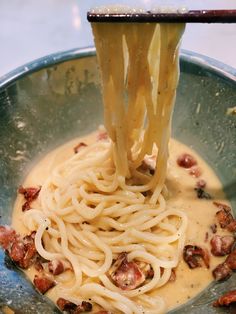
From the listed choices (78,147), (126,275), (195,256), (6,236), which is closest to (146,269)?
(126,275)

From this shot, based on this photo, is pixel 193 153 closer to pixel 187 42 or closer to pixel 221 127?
pixel 221 127

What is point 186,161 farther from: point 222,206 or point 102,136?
point 102,136

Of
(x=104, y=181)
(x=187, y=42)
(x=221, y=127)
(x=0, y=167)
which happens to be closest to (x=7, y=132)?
(x=0, y=167)

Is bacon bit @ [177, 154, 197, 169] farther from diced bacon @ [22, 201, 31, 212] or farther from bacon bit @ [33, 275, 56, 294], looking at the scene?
bacon bit @ [33, 275, 56, 294]

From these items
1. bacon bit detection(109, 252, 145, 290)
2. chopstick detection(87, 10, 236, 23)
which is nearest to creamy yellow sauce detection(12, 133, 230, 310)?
bacon bit detection(109, 252, 145, 290)

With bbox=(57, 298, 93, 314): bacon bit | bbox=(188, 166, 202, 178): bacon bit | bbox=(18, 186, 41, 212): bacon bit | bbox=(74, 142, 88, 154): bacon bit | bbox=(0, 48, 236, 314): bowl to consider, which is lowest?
bbox=(57, 298, 93, 314): bacon bit

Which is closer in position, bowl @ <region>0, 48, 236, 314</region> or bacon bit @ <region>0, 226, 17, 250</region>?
bacon bit @ <region>0, 226, 17, 250</region>

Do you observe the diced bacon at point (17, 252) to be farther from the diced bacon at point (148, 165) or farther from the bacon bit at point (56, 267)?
the diced bacon at point (148, 165)

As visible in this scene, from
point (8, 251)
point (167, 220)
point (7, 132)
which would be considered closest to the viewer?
point (8, 251)

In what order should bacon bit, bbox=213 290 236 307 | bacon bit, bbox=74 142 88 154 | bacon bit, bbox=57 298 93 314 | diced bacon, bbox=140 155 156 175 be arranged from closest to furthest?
bacon bit, bbox=213 290 236 307
bacon bit, bbox=57 298 93 314
diced bacon, bbox=140 155 156 175
bacon bit, bbox=74 142 88 154
